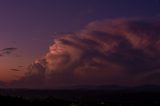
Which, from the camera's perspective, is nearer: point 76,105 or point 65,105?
point 76,105

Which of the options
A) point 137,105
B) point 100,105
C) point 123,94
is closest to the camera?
point 100,105

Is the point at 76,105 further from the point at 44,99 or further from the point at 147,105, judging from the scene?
the point at 147,105

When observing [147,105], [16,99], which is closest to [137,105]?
[147,105]

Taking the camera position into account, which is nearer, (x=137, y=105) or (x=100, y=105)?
(x=100, y=105)

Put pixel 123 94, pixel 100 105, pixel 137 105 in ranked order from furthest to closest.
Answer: pixel 123 94, pixel 137 105, pixel 100 105

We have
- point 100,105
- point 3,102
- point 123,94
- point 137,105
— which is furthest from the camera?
point 123,94

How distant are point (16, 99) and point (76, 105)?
923 cm

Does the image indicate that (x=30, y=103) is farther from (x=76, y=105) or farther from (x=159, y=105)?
(x=159, y=105)

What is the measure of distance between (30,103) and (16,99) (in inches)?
113

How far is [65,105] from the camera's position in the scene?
194ft

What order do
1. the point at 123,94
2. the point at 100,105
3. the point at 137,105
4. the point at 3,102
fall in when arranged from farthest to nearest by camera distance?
the point at 123,94 → the point at 137,105 → the point at 100,105 → the point at 3,102

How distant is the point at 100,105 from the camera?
5866 cm

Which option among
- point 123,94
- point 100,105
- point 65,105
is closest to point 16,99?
point 65,105

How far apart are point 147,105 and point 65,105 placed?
117 feet
